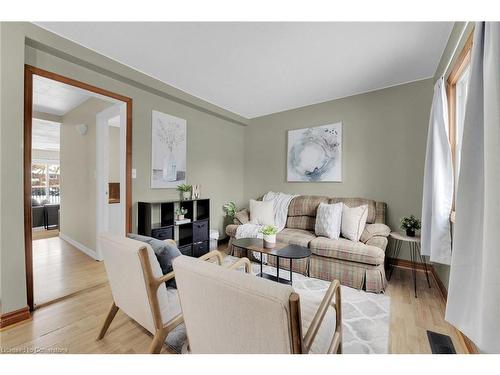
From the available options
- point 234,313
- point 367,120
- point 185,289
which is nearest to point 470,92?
point 234,313

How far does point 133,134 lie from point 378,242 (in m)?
3.32

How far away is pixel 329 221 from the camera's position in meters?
3.01

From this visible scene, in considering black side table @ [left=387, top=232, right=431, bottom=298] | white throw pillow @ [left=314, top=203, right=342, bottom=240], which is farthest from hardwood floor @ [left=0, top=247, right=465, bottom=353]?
white throw pillow @ [left=314, top=203, right=342, bottom=240]

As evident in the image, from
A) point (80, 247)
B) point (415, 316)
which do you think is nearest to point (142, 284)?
point (415, 316)

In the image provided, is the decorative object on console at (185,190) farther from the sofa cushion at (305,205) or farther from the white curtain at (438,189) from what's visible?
the white curtain at (438,189)

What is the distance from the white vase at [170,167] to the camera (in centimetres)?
336

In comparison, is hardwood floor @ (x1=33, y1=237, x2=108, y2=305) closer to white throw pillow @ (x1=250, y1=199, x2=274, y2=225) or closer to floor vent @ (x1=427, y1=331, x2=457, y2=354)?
white throw pillow @ (x1=250, y1=199, x2=274, y2=225)

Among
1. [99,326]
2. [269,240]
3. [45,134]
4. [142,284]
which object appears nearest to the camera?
[142,284]

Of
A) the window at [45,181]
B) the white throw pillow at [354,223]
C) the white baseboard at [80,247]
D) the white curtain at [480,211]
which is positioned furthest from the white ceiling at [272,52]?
the window at [45,181]

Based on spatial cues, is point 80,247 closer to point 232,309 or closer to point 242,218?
point 242,218

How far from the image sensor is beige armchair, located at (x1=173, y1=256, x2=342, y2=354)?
75 centimetres

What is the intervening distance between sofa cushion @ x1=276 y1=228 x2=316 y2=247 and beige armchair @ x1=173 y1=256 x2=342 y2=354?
1825mm

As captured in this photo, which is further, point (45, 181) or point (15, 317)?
point (45, 181)
